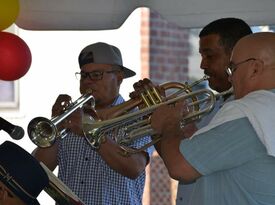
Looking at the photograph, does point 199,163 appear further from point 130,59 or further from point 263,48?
point 130,59

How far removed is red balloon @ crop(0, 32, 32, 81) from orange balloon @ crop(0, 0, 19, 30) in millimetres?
79

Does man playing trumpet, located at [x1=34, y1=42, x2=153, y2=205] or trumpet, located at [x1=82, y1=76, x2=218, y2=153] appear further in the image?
man playing trumpet, located at [x1=34, y1=42, x2=153, y2=205]

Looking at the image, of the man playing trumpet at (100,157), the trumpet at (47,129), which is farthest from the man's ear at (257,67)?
the trumpet at (47,129)

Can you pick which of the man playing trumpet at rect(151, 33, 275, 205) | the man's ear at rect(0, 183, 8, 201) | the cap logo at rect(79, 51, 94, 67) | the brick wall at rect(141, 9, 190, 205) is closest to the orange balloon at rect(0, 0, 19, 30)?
the cap logo at rect(79, 51, 94, 67)

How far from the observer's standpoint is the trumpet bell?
3164mm

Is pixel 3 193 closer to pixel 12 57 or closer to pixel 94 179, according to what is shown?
pixel 94 179

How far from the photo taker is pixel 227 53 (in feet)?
10.4

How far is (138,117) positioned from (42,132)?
19.1 inches

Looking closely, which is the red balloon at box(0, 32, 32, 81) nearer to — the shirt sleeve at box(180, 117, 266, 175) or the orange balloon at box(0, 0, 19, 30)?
the orange balloon at box(0, 0, 19, 30)

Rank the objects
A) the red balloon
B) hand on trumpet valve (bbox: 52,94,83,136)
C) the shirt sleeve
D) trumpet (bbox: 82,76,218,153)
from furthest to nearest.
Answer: the red balloon, hand on trumpet valve (bbox: 52,94,83,136), trumpet (bbox: 82,76,218,153), the shirt sleeve

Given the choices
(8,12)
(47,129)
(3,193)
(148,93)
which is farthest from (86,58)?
(3,193)

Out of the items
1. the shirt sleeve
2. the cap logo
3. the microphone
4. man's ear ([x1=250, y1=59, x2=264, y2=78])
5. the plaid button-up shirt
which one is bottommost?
the plaid button-up shirt

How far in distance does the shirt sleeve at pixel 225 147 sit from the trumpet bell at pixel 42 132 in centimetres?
91

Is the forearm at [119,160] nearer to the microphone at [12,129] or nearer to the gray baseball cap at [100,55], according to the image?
the microphone at [12,129]
